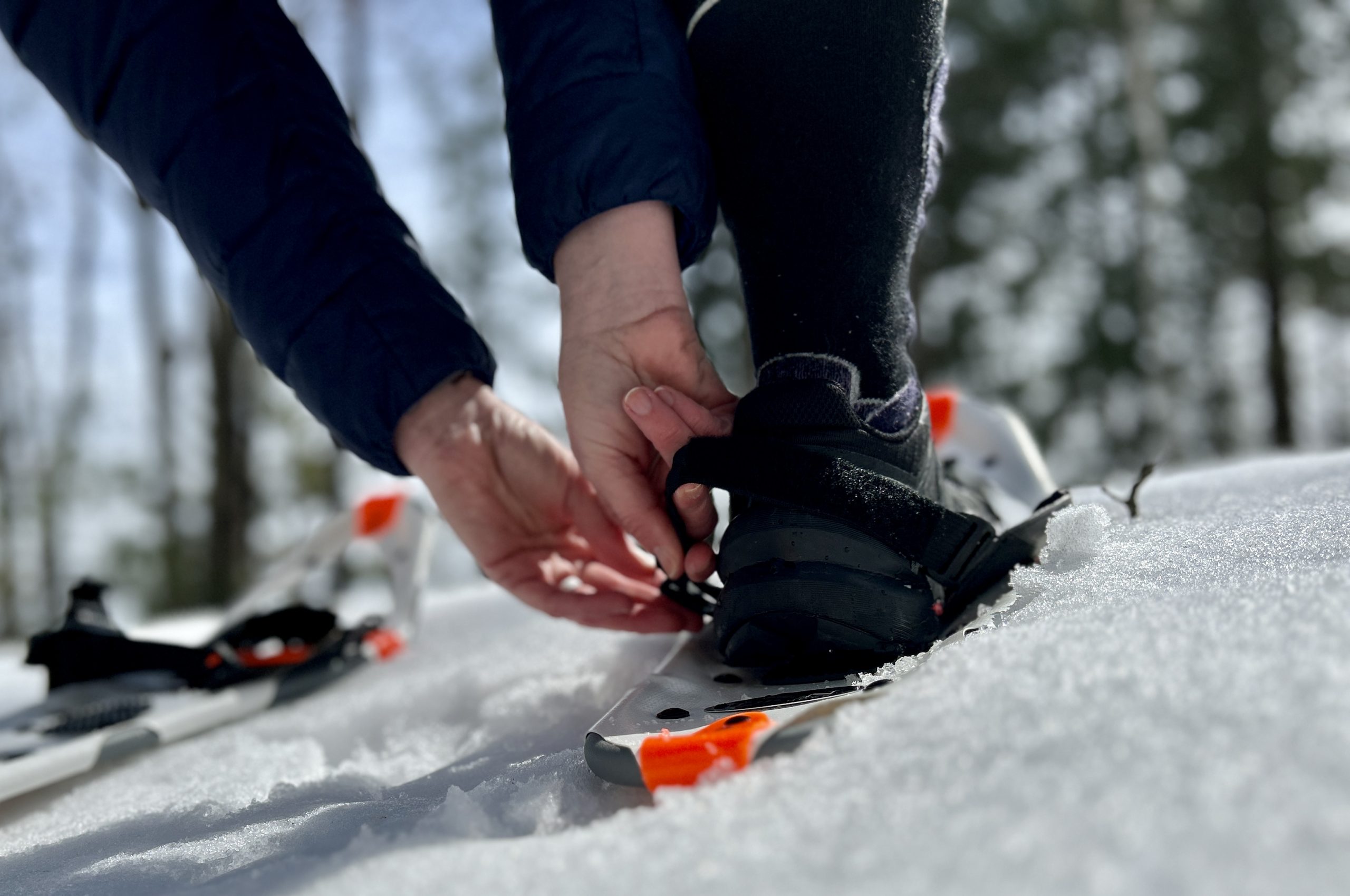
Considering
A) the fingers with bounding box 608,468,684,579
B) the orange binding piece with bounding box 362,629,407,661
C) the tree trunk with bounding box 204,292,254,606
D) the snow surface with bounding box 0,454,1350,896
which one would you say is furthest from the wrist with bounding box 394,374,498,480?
the tree trunk with bounding box 204,292,254,606

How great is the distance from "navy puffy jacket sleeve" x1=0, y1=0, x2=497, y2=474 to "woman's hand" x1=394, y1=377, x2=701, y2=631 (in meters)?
0.06

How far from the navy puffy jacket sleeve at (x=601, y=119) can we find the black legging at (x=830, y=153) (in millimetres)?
55

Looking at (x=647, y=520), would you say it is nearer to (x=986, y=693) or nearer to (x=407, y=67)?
(x=986, y=693)

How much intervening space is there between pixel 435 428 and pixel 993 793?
0.96 m

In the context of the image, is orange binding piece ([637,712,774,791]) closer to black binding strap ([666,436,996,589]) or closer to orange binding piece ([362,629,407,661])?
black binding strap ([666,436,996,589])

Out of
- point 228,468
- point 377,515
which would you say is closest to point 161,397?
Result: point 228,468

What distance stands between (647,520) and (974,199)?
33.7 ft

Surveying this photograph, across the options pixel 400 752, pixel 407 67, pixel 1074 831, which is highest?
pixel 407 67

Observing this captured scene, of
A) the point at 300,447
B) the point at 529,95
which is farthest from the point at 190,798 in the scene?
the point at 300,447

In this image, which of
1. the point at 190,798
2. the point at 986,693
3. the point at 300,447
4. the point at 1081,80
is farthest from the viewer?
the point at 300,447

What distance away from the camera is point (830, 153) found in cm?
Answer: 94

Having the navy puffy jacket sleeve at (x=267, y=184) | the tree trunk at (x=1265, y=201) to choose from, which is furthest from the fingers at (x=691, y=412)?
the tree trunk at (x=1265, y=201)

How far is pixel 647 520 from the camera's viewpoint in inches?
42.1

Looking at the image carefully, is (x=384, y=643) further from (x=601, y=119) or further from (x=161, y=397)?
(x=161, y=397)
